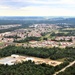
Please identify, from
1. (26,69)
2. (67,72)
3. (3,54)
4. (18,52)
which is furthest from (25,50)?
(67,72)

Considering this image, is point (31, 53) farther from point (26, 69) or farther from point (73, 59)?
point (26, 69)

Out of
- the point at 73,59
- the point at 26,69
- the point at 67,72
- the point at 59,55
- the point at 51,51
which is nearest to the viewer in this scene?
the point at 67,72

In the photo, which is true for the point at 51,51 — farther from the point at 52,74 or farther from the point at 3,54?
the point at 52,74

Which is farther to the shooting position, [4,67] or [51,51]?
[51,51]

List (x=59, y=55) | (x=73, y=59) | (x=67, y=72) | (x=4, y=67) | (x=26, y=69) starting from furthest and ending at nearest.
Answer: (x=59, y=55) < (x=73, y=59) < (x=4, y=67) < (x=26, y=69) < (x=67, y=72)

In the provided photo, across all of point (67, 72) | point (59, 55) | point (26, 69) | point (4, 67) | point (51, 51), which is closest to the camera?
point (67, 72)

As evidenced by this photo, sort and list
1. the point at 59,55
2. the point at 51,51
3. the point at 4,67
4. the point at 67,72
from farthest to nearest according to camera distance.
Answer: the point at 51,51, the point at 59,55, the point at 4,67, the point at 67,72

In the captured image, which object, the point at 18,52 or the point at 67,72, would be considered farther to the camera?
the point at 18,52

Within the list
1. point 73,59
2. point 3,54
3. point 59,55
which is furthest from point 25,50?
point 73,59
